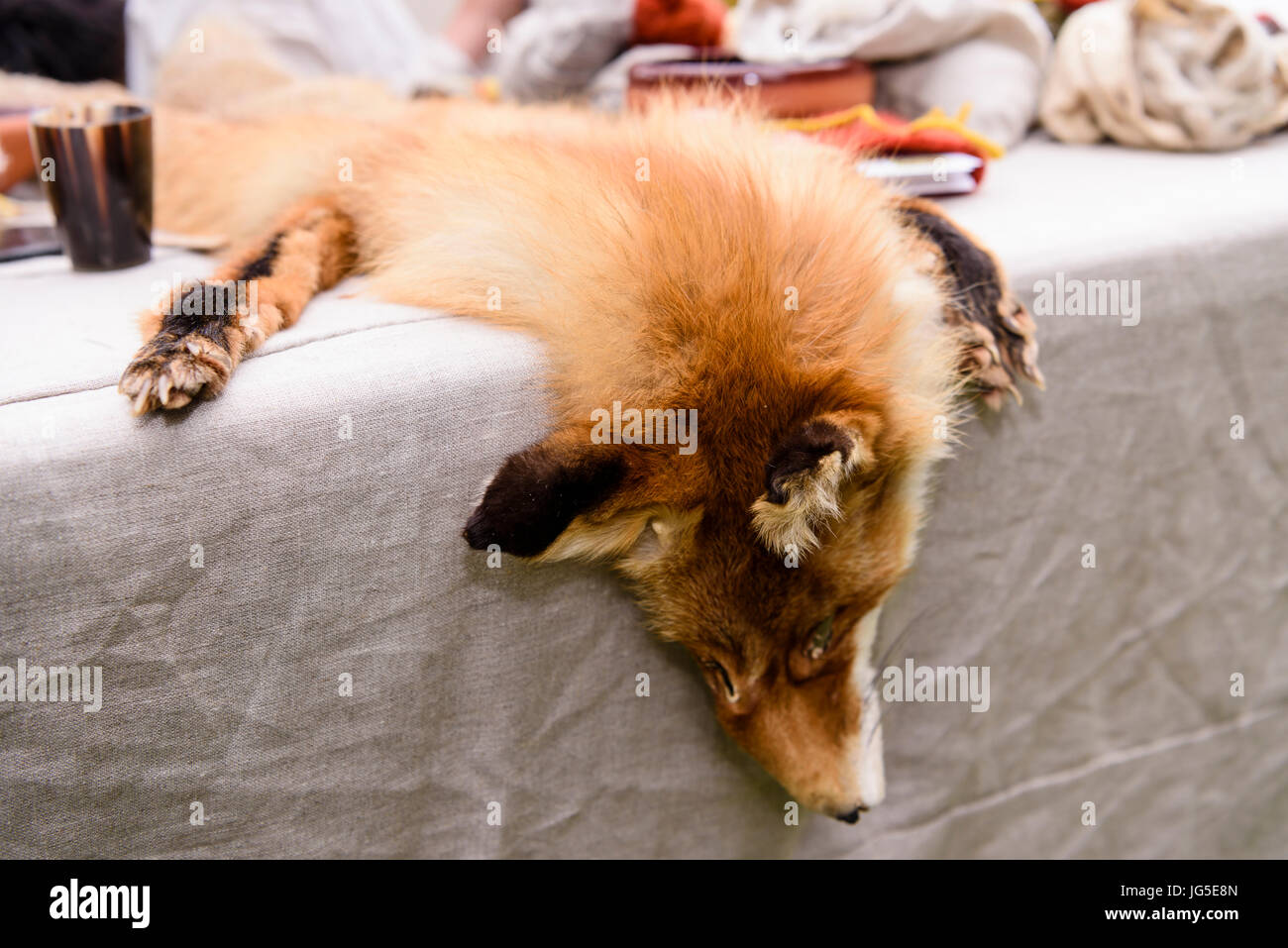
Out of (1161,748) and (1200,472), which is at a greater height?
(1200,472)

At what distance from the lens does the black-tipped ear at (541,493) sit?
2.85ft

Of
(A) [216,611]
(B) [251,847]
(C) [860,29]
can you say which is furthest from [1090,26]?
(B) [251,847]

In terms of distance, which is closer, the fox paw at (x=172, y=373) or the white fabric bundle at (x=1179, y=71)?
the fox paw at (x=172, y=373)

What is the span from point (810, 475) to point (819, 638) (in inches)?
12.6

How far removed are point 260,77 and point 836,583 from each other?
2120 mm

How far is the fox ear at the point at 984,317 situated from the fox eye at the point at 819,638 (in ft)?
1.28

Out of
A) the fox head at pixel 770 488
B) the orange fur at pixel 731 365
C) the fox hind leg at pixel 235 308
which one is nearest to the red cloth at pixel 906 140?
the orange fur at pixel 731 365

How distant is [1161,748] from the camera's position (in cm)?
154

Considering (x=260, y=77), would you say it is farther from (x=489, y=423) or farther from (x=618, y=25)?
(x=489, y=423)

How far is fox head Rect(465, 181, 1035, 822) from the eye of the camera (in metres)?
0.90

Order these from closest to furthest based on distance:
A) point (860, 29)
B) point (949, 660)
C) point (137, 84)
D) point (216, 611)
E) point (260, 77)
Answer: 1. point (216, 611)
2. point (949, 660)
3. point (860, 29)
4. point (260, 77)
5. point (137, 84)

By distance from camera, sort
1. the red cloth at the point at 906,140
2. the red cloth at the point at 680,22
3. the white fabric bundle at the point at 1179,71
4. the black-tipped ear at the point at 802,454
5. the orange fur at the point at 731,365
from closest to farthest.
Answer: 1. the black-tipped ear at the point at 802,454
2. the orange fur at the point at 731,365
3. the red cloth at the point at 906,140
4. the white fabric bundle at the point at 1179,71
5. the red cloth at the point at 680,22

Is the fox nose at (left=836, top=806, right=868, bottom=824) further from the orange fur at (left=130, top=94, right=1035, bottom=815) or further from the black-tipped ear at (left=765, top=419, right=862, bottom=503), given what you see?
the black-tipped ear at (left=765, top=419, right=862, bottom=503)

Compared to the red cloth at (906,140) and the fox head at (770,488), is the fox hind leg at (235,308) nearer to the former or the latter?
the fox head at (770,488)
